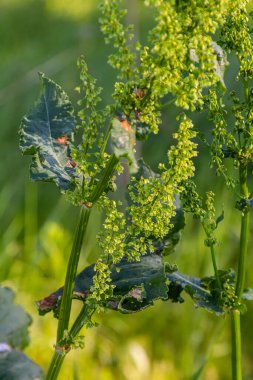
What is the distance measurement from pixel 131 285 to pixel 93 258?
1.38 meters

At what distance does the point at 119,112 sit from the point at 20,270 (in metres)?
1.42

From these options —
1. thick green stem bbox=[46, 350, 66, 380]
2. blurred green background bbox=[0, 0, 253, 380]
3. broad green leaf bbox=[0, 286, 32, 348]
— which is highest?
blurred green background bbox=[0, 0, 253, 380]

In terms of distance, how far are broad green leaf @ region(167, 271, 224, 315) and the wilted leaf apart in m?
0.26

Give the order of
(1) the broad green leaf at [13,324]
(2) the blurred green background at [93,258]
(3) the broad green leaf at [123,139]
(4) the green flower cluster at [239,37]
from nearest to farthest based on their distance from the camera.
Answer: (3) the broad green leaf at [123,139]
(4) the green flower cluster at [239,37]
(1) the broad green leaf at [13,324]
(2) the blurred green background at [93,258]

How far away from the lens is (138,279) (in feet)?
2.87

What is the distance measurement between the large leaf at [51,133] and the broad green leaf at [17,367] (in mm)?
376

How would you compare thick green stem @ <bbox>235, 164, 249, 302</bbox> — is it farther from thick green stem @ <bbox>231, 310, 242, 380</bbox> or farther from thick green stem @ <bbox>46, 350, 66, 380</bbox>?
thick green stem @ <bbox>46, 350, 66, 380</bbox>

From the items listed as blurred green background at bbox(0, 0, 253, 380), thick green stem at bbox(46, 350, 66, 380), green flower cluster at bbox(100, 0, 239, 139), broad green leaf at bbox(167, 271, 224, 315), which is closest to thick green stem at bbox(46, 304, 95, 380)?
thick green stem at bbox(46, 350, 66, 380)

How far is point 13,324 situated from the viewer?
1.27m

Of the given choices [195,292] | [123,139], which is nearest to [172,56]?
[123,139]

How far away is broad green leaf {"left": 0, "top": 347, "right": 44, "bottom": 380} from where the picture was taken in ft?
3.63

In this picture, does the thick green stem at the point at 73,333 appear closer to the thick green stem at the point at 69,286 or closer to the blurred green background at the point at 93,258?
the thick green stem at the point at 69,286

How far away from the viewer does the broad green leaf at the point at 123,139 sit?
0.68m

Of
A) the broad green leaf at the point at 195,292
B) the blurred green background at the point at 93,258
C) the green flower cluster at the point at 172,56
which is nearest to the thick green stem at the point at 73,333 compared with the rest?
the broad green leaf at the point at 195,292
